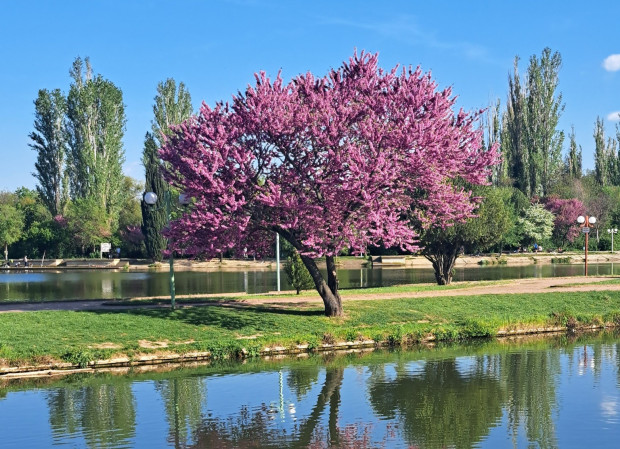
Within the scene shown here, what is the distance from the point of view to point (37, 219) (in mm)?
95000

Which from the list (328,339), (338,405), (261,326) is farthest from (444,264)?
(338,405)

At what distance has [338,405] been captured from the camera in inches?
727

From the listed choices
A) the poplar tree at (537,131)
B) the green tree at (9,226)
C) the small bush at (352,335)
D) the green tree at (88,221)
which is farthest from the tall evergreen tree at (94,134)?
the small bush at (352,335)

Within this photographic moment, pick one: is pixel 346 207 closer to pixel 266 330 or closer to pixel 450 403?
pixel 266 330

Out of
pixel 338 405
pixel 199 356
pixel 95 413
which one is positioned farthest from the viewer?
pixel 199 356

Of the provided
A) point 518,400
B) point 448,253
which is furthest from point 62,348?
point 448,253

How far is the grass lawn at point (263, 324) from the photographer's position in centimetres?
2378

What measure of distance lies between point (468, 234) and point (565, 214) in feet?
176

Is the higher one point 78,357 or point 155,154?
point 155,154

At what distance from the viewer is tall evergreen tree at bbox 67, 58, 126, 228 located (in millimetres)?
83438

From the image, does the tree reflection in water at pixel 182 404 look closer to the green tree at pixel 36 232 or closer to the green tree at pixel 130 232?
the green tree at pixel 130 232

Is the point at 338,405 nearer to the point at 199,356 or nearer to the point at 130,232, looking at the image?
the point at 199,356

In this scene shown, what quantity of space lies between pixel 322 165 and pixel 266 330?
20.4 ft

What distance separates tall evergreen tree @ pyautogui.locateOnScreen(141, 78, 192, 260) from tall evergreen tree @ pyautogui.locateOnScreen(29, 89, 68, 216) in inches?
413
